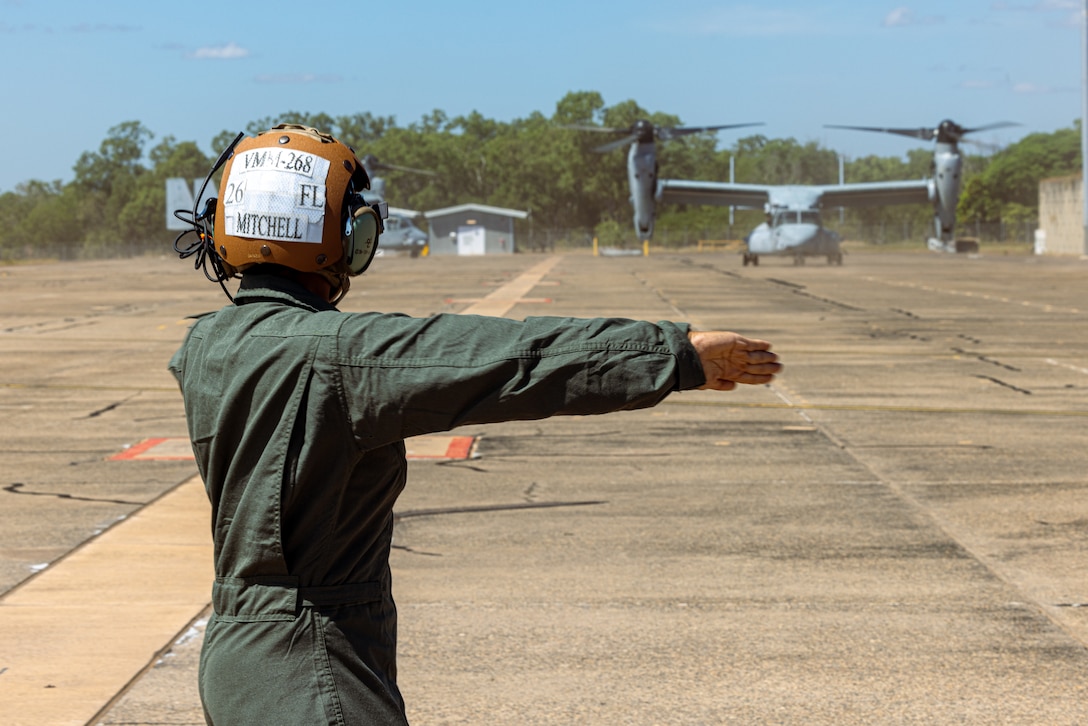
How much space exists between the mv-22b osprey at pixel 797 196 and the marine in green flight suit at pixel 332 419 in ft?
193

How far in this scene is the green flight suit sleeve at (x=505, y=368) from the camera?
7.86ft

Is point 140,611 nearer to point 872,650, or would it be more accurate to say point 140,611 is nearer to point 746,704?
point 746,704

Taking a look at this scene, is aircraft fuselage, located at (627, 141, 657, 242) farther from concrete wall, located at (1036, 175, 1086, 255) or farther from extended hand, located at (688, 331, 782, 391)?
extended hand, located at (688, 331, 782, 391)

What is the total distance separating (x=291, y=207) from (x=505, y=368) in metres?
0.62

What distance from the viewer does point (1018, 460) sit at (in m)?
10.8

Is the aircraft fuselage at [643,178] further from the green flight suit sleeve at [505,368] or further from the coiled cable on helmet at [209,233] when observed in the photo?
the green flight suit sleeve at [505,368]

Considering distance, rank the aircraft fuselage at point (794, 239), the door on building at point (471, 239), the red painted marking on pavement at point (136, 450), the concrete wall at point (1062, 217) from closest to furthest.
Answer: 1. the red painted marking on pavement at point (136, 450)
2. the aircraft fuselage at point (794, 239)
3. the concrete wall at point (1062, 217)
4. the door on building at point (471, 239)

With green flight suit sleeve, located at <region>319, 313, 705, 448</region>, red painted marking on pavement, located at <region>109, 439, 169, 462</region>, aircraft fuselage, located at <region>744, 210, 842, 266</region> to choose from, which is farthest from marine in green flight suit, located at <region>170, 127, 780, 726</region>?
aircraft fuselage, located at <region>744, 210, 842, 266</region>

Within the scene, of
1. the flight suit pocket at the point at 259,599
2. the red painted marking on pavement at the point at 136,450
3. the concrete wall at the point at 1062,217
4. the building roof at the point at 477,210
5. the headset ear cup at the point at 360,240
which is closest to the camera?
the flight suit pocket at the point at 259,599

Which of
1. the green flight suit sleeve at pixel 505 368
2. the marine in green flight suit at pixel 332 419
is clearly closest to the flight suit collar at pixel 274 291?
the marine in green flight suit at pixel 332 419

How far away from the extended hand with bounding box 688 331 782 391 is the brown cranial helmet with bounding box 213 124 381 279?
2.60 feet

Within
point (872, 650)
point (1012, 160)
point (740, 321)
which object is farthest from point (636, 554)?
point (1012, 160)

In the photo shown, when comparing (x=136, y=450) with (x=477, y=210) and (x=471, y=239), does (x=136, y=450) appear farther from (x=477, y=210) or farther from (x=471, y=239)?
(x=477, y=210)

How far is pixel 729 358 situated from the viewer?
8.16 feet
